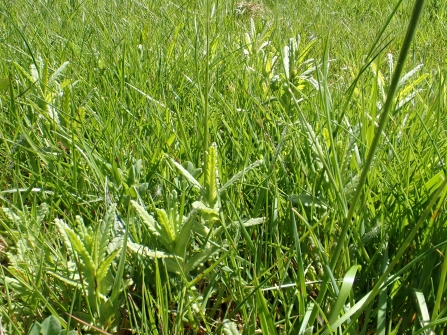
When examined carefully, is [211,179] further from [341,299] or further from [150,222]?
[341,299]

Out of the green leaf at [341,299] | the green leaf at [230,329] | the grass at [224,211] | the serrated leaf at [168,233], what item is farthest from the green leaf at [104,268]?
the green leaf at [341,299]

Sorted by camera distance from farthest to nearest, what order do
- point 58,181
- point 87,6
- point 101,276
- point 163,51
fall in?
1. point 87,6
2. point 163,51
3. point 58,181
4. point 101,276

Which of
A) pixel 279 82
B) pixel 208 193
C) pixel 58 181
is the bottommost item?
pixel 58 181

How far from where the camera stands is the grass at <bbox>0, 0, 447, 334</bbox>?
0.78 meters

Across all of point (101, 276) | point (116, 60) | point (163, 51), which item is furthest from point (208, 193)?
point (163, 51)

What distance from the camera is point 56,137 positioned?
1.40 meters

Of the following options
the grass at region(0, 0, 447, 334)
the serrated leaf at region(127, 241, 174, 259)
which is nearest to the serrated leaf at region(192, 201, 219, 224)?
the grass at region(0, 0, 447, 334)

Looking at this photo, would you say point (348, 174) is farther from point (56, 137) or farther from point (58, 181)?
point (56, 137)

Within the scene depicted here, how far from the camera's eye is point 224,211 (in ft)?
3.46

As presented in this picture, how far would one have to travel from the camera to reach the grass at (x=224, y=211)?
78 centimetres

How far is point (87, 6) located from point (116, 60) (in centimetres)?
136

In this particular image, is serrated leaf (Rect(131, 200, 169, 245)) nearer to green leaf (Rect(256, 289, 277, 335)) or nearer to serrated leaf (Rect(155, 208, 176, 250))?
serrated leaf (Rect(155, 208, 176, 250))

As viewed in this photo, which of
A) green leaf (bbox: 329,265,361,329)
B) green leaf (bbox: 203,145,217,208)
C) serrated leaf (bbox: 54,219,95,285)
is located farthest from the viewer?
green leaf (bbox: 203,145,217,208)

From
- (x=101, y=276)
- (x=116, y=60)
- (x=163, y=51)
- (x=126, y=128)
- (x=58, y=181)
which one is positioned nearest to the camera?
(x=101, y=276)
